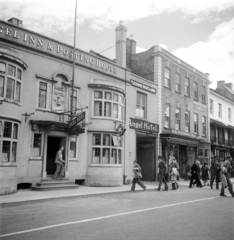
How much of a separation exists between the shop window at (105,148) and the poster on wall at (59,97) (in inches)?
113

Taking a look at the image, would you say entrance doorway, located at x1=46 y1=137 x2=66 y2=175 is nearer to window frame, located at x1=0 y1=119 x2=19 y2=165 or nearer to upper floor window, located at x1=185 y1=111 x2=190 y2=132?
window frame, located at x1=0 y1=119 x2=19 y2=165

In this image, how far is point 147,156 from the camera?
78.3 feet

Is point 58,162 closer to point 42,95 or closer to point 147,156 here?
point 42,95

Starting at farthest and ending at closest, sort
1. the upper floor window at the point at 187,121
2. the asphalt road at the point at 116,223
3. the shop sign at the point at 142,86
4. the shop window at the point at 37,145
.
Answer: the upper floor window at the point at 187,121, the shop sign at the point at 142,86, the shop window at the point at 37,145, the asphalt road at the point at 116,223

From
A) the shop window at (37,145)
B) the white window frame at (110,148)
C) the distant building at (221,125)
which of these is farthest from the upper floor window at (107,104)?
the distant building at (221,125)

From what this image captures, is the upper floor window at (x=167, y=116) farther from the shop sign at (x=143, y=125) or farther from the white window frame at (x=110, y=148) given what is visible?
the white window frame at (x=110, y=148)

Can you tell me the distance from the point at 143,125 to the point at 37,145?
910 centimetres

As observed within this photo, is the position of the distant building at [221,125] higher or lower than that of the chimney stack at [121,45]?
lower

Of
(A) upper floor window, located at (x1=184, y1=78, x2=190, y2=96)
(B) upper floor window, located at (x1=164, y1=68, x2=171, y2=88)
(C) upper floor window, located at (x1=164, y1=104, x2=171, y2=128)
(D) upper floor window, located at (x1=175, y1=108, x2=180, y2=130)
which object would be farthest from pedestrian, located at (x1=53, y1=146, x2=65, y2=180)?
(A) upper floor window, located at (x1=184, y1=78, x2=190, y2=96)

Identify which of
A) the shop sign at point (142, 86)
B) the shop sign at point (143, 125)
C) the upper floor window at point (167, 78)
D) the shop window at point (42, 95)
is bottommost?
the shop sign at point (143, 125)

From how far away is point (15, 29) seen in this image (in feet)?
47.9

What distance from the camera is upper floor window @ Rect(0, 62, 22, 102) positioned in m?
13.4

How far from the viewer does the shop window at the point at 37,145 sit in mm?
15263

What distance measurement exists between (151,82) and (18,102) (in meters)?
12.2
